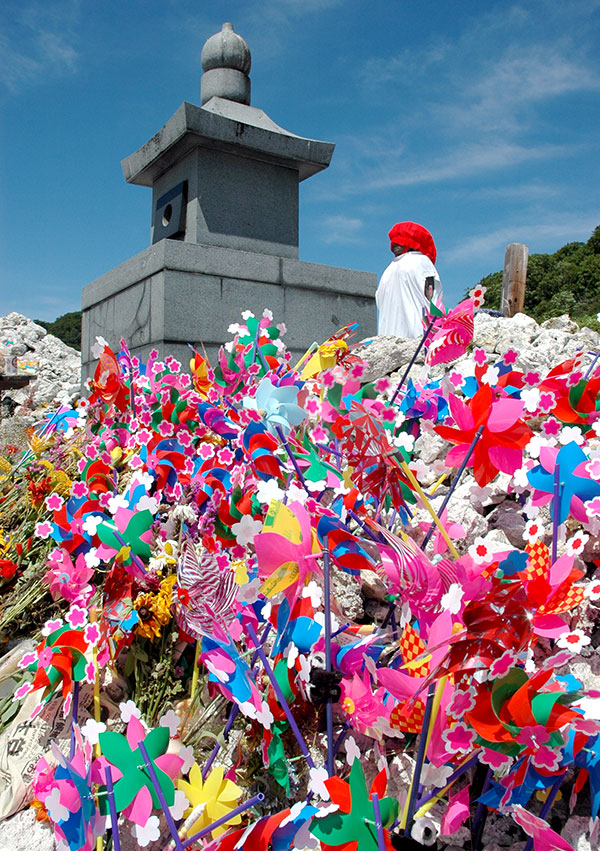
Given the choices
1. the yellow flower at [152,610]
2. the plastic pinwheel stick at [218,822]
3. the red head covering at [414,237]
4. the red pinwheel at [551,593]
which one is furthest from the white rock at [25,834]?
the red head covering at [414,237]

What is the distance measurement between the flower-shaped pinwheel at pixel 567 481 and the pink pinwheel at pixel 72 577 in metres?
0.92

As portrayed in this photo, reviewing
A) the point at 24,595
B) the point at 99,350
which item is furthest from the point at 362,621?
the point at 99,350

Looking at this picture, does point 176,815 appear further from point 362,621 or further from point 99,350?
point 99,350

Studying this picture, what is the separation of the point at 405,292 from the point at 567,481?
429 cm

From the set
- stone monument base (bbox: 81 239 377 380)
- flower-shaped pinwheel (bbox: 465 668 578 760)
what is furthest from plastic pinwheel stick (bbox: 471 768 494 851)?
stone monument base (bbox: 81 239 377 380)

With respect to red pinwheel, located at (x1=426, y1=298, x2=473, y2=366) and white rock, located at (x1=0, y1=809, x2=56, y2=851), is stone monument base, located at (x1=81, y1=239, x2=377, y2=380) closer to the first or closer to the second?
red pinwheel, located at (x1=426, y1=298, x2=473, y2=366)

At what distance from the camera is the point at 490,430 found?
94 centimetres

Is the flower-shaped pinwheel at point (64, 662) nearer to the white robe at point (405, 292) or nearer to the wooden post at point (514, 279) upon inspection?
the white robe at point (405, 292)

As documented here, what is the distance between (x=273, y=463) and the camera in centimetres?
111

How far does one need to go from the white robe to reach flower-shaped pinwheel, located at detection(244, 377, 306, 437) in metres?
4.15

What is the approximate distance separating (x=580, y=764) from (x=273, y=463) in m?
0.66

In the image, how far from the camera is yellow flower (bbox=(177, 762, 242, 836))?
Answer: 85 centimetres

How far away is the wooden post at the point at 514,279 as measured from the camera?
7758 mm

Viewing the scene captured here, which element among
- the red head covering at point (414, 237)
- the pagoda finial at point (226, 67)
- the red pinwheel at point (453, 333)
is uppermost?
the pagoda finial at point (226, 67)
